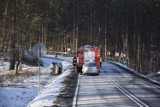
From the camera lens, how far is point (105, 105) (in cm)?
2117

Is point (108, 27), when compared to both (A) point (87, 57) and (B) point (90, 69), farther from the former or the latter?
(B) point (90, 69)

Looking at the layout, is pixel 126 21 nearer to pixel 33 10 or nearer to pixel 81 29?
pixel 81 29

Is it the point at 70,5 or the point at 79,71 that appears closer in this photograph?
the point at 79,71

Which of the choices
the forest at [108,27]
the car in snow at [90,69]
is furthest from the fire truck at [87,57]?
the forest at [108,27]

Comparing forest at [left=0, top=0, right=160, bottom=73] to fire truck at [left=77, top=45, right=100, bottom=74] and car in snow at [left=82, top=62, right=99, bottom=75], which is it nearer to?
fire truck at [left=77, top=45, right=100, bottom=74]

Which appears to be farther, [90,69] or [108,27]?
[108,27]

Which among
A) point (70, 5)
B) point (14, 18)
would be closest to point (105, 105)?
point (14, 18)

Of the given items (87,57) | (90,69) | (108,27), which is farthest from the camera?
(108,27)

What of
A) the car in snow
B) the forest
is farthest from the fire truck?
the forest

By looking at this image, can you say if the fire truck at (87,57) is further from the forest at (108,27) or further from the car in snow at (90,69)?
the forest at (108,27)

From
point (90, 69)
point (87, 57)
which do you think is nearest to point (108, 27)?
point (87, 57)

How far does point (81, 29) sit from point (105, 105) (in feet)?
310

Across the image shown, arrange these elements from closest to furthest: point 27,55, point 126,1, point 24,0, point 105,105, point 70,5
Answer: point 105,105
point 24,0
point 27,55
point 126,1
point 70,5

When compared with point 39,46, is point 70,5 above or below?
above
